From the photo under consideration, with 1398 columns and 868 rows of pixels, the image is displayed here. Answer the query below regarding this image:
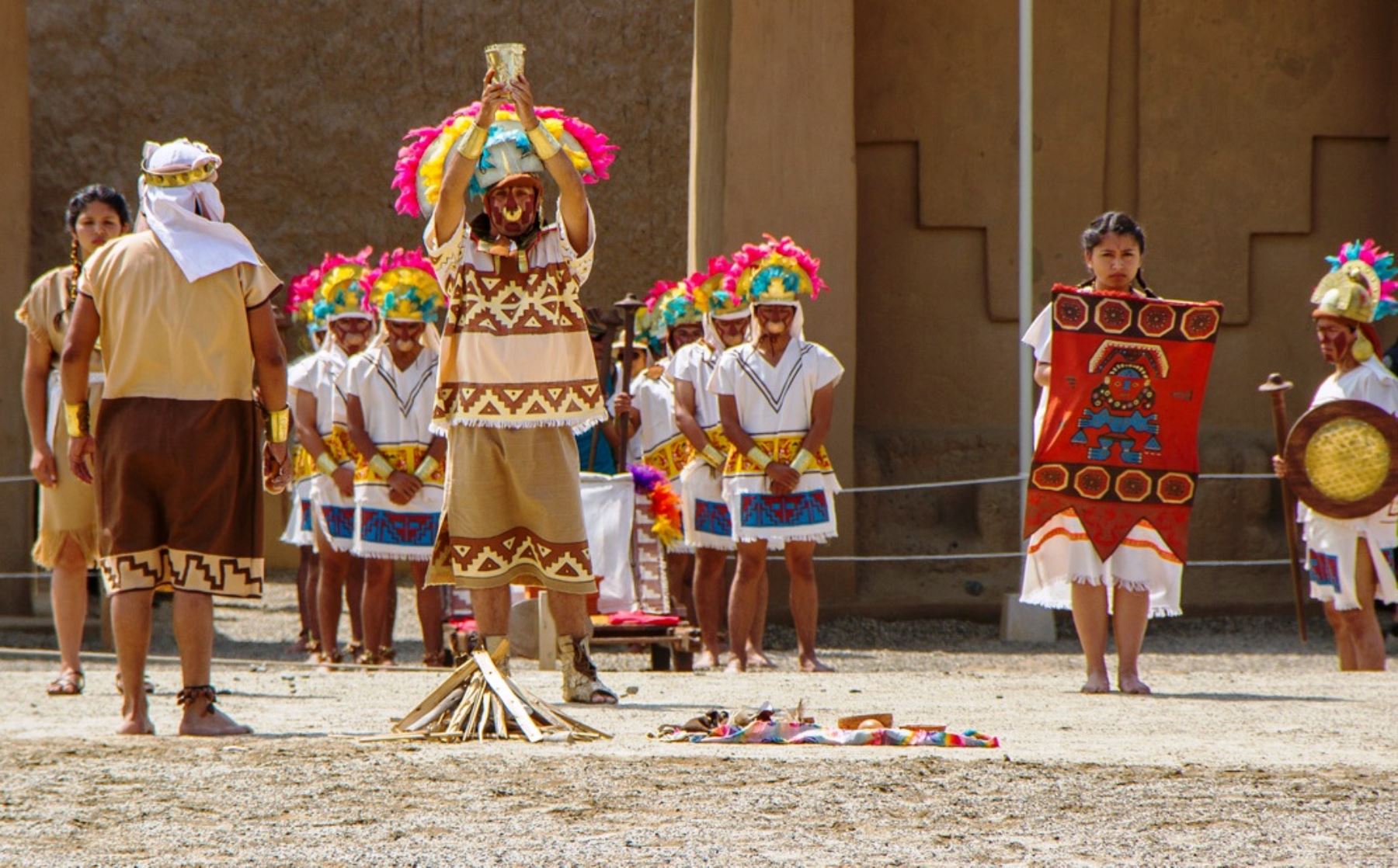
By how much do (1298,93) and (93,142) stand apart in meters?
8.49

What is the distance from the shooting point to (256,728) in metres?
6.56

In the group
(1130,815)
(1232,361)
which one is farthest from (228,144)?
(1130,815)

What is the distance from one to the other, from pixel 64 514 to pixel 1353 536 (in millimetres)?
5556

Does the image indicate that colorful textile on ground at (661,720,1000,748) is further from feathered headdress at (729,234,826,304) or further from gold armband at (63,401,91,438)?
feathered headdress at (729,234,826,304)

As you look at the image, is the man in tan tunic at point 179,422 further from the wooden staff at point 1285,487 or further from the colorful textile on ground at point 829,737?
the wooden staff at point 1285,487

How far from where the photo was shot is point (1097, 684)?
7977 mm

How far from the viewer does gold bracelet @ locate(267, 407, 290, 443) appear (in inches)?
253

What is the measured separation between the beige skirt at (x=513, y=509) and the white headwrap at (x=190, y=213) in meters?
1.01

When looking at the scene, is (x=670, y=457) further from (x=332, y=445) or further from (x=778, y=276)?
(x=778, y=276)

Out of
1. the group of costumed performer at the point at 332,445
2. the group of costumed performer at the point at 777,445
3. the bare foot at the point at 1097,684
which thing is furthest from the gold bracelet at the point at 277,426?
the group of costumed performer at the point at 332,445

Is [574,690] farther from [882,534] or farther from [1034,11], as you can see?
[1034,11]

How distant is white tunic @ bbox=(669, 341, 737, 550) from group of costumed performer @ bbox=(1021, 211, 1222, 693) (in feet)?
9.30

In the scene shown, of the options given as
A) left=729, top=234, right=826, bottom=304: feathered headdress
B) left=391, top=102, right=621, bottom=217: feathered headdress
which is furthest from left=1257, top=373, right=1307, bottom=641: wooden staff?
left=391, top=102, right=621, bottom=217: feathered headdress

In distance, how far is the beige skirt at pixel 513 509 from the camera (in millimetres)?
6918
